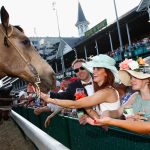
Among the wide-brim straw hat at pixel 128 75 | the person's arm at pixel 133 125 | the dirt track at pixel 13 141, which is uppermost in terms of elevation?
A: the wide-brim straw hat at pixel 128 75

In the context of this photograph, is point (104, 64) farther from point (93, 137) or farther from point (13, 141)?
point (13, 141)

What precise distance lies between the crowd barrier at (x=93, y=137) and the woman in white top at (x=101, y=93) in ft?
0.97

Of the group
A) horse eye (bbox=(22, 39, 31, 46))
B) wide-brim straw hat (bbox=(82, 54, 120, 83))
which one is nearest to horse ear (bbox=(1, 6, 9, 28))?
horse eye (bbox=(22, 39, 31, 46))

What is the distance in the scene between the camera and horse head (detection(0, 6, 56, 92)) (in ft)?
17.2

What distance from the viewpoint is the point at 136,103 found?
384cm

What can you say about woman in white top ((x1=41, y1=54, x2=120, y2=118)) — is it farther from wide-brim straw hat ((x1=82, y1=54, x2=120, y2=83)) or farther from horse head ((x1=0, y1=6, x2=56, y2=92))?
horse head ((x1=0, y1=6, x2=56, y2=92))

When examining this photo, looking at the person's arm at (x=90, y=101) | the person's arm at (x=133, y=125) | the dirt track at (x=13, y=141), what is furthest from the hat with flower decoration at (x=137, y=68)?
the dirt track at (x=13, y=141)

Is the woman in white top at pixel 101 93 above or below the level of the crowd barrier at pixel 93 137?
above

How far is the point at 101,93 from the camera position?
3.90 meters

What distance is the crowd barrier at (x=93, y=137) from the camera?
3158 mm

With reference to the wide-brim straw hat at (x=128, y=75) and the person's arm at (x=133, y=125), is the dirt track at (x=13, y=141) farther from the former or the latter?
the person's arm at (x=133, y=125)

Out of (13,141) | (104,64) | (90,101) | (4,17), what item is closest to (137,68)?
(104,64)

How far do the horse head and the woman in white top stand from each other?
1.12m

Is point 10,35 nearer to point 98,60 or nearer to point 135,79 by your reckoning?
point 98,60
